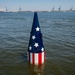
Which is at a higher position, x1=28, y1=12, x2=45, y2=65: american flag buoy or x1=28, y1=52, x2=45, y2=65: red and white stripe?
x1=28, y1=12, x2=45, y2=65: american flag buoy

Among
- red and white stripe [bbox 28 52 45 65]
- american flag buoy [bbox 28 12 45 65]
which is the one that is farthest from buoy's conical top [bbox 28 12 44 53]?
red and white stripe [bbox 28 52 45 65]

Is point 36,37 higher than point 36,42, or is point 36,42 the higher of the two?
point 36,37

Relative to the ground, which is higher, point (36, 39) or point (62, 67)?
point (36, 39)

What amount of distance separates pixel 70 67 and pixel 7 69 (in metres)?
3.51

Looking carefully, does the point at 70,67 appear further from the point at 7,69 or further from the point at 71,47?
the point at 71,47

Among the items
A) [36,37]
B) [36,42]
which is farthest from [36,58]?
[36,37]

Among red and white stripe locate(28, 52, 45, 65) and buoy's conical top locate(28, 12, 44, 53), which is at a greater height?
buoy's conical top locate(28, 12, 44, 53)

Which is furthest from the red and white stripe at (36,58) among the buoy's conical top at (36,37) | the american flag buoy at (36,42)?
the buoy's conical top at (36,37)

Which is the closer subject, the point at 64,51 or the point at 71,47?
the point at 64,51

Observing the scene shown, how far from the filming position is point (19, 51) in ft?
41.8

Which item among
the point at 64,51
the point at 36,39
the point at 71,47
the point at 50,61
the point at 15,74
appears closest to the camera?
the point at 15,74

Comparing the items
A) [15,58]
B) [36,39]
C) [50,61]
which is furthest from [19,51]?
[36,39]

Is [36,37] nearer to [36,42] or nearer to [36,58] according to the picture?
[36,42]

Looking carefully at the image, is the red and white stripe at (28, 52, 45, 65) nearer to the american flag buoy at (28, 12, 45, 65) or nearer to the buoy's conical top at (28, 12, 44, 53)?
the american flag buoy at (28, 12, 45, 65)
